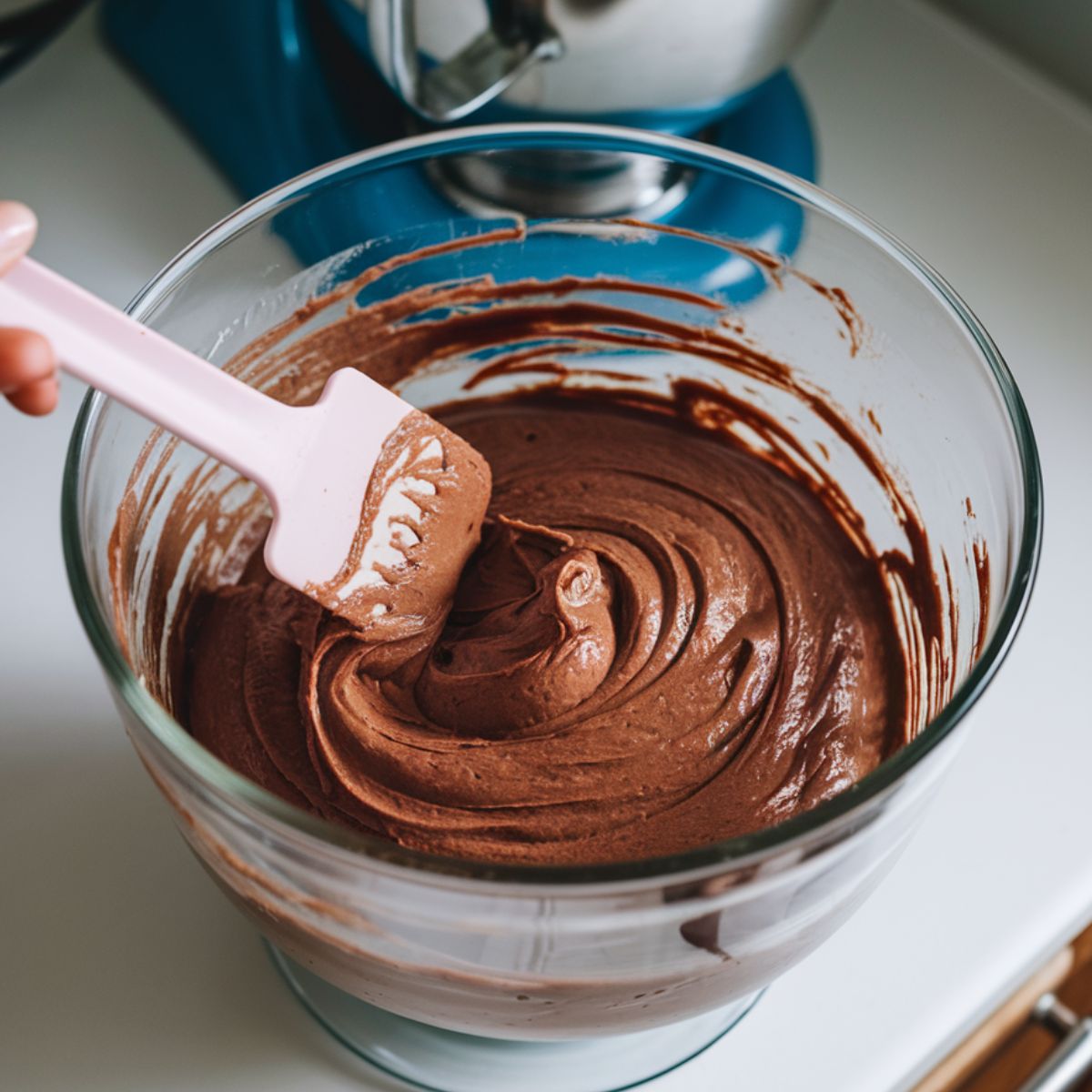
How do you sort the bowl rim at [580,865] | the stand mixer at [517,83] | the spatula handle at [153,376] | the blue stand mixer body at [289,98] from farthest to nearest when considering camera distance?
the blue stand mixer body at [289,98] → the stand mixer at [517,83] → the spatula handle at [153,376] → the bowl rim at [580,865]

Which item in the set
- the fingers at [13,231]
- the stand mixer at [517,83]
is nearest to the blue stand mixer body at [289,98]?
the stand mixer at [517,83]

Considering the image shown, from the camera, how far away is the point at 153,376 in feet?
2.38

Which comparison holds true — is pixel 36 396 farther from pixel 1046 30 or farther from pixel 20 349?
pixel 1046 30

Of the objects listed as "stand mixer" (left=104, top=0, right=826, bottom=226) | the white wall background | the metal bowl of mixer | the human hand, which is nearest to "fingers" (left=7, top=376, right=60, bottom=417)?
the human hand

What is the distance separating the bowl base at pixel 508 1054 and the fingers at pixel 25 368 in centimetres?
43

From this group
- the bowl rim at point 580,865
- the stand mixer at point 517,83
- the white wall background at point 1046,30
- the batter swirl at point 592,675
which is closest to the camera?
the bowl rim at point 580,865

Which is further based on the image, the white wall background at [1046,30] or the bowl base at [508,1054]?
the white wall background at [1046,30]

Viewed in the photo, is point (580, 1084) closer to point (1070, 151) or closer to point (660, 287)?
point (660, 287)

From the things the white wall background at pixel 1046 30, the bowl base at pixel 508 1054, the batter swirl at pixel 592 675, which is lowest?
the bowl base at pixel 508 1054

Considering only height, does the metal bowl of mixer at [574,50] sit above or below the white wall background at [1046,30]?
below

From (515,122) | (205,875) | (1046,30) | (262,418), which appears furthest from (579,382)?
(1046,30)

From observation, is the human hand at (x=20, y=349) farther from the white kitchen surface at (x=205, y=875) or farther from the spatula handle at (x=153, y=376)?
the white kitchen surface at (x=205, y=875)

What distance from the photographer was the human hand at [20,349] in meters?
0.63

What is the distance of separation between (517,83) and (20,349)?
1.77ft
